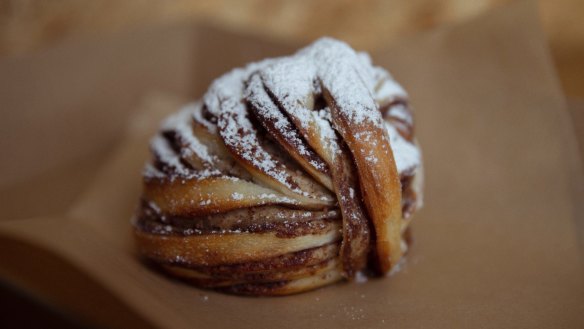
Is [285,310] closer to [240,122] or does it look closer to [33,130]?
[240,122]

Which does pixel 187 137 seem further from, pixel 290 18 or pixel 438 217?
pixel 290 18

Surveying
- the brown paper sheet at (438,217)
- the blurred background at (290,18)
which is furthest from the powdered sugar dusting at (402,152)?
the blurred background at (290,18)

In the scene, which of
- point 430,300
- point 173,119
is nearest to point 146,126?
point 173,119

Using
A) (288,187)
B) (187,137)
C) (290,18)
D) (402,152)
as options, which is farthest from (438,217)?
(290,18)

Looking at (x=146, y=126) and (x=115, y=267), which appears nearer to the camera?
(x=115, y=267)

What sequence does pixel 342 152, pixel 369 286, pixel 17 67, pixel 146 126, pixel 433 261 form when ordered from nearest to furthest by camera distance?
pixel 342 152
pixel 369 286
pixel 433 261
pixel 17 67
pixel 146 126
